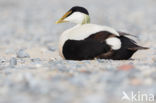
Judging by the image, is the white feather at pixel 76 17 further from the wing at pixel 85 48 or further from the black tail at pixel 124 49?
the black tail at pixel 124 49

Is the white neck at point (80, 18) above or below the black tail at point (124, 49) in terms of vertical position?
above

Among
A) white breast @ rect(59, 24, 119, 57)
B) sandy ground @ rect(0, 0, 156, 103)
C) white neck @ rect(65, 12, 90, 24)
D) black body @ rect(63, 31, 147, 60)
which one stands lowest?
sandy ground @ rect(0, 0, 156, 103)

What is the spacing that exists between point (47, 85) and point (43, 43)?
6760 millimetres

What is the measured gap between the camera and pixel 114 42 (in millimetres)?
5836

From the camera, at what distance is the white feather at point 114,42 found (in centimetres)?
583

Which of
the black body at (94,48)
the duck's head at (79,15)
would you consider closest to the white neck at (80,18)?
the duck's head at (79,15)

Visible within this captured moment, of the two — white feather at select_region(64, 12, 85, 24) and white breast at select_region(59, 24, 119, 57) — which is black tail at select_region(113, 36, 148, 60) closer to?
white breast at select_region(59, 24, 119, 57)

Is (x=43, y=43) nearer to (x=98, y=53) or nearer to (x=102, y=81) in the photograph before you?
(x=98, y=53)

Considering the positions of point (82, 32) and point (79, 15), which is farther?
point (79, 15)

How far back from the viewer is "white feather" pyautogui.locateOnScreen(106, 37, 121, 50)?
5.83m

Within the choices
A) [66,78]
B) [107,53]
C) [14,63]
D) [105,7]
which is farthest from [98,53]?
[105,7]

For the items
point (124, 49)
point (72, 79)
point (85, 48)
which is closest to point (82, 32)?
point (85, 48)

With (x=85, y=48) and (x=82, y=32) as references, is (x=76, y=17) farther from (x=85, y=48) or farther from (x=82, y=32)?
(x=85, y=48)

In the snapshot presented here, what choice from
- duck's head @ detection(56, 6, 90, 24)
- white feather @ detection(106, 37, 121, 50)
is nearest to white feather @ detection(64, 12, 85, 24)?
duck's head @ detection(56, 6, 90, 24)
